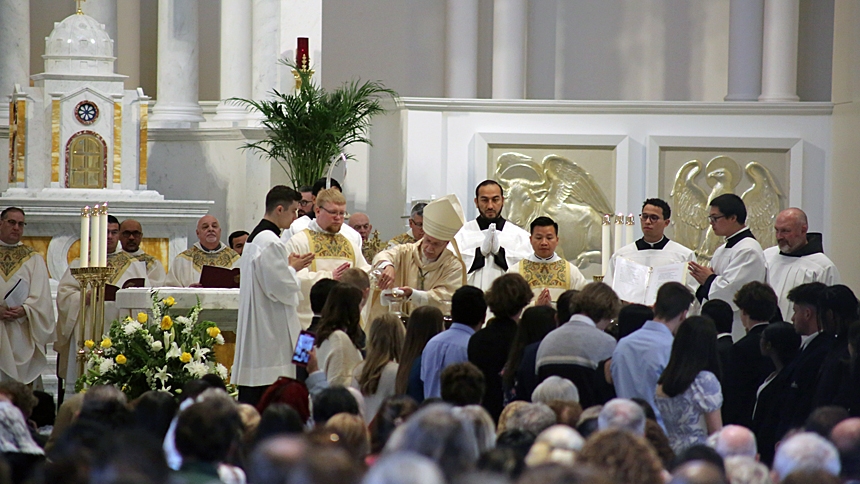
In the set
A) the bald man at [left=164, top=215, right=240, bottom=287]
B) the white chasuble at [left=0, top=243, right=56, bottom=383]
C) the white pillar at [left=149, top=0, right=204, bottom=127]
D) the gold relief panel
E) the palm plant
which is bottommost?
the white chasuble at [left=0, top=243, right=56, bottom=383]

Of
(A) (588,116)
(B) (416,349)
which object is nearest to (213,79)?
(A) (588,116)

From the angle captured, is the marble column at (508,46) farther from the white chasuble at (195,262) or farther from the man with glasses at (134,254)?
the man with glasses at (134,254)

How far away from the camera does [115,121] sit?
11555 millimetres

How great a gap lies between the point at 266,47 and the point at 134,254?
3132 millimetres

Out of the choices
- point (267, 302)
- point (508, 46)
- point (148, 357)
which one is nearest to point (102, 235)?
point (148, 357)

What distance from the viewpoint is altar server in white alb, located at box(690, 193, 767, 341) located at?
8.13 m

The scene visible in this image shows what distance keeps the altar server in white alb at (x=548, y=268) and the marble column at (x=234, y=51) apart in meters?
5.21

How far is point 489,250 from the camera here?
8719 mm

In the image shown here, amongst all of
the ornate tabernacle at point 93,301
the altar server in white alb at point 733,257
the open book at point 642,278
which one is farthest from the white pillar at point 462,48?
the ornate tabernacle at point 93,301

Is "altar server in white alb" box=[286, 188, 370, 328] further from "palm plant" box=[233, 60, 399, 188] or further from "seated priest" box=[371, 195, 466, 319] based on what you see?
"palm plant" box=[233, 60, 399, 188]

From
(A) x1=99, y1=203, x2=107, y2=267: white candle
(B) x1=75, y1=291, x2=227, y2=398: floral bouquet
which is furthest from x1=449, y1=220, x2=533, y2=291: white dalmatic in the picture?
(A) x1=99, y1=203, x2=107, y2=267: white candle

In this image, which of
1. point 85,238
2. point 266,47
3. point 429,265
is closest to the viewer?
point 85,238

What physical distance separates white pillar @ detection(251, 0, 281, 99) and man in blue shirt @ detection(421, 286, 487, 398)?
7166mm

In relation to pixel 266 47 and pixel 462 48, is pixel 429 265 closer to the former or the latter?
pixel 266 47
